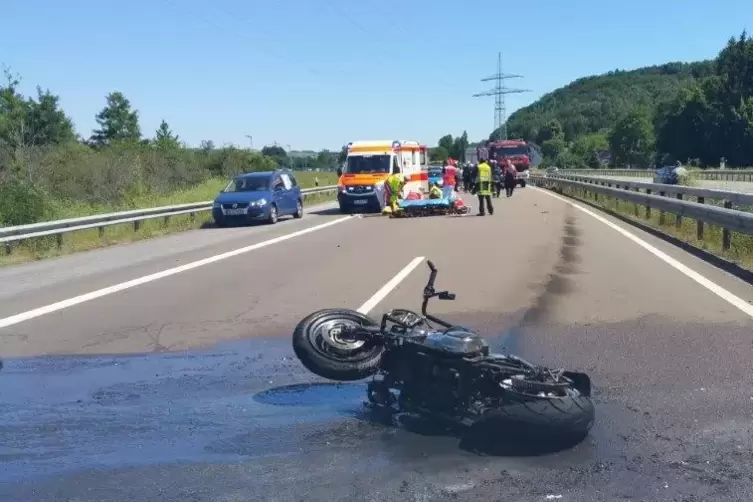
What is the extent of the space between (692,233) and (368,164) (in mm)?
15943

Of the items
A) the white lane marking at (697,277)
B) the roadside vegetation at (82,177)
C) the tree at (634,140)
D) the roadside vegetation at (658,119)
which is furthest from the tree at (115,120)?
the white lane marking at (697,277)

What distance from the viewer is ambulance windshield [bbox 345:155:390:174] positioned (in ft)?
109

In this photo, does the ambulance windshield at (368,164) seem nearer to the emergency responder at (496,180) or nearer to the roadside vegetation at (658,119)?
the emergency responder at (496,180)

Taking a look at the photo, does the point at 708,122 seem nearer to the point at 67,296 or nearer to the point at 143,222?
the point at 143,222

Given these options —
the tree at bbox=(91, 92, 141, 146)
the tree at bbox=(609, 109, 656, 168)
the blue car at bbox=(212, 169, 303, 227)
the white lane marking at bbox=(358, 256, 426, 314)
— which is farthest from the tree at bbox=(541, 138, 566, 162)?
the white lane marking at bbox=(358, 256, 426, 314)

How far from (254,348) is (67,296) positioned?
4.84 m

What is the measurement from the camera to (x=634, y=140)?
13412cm

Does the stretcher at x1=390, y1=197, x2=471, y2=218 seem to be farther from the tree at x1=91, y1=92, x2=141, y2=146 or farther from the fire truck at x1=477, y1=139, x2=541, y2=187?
the tree at x1=91, y1=92, x2=141, y2=146

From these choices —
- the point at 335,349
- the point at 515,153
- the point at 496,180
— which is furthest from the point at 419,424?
the point at 515,153

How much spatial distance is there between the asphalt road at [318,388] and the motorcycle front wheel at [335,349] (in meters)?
0.29

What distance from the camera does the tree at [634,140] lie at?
130m

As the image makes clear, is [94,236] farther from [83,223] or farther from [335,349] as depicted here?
[335,349]

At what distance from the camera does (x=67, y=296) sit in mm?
12414

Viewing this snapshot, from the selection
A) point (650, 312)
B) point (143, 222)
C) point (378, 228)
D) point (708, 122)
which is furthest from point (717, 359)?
point (708, 122)
